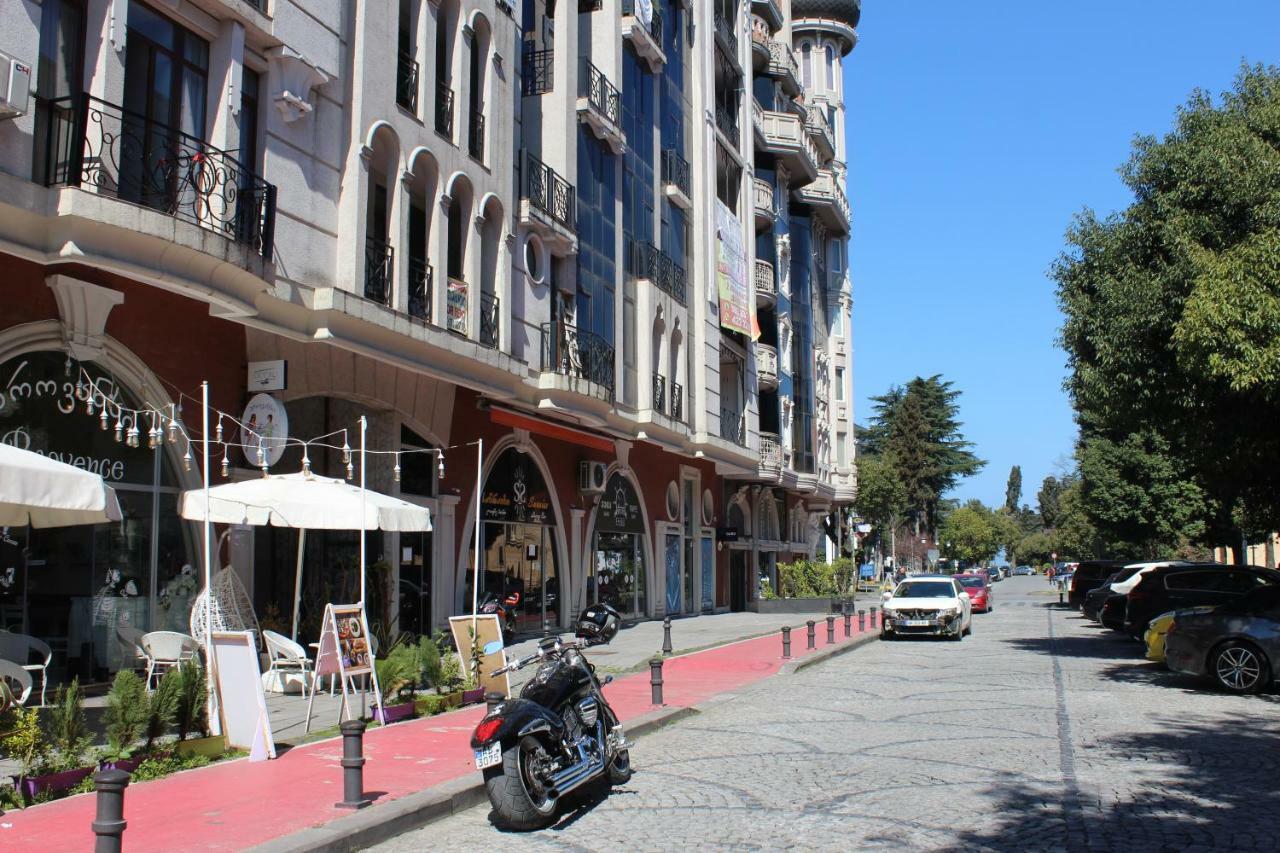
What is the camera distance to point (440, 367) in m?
18.1

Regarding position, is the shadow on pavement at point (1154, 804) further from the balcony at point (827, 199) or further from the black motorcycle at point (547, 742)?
the balcony at point (827, 199)

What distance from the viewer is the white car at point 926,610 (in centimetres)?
2517

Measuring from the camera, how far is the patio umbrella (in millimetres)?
11258

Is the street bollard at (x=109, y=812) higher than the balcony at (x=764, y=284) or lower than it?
lower

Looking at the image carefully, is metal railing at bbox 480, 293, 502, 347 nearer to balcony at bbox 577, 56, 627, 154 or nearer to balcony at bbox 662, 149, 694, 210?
balcony at bbox 577, 56, 627, 154


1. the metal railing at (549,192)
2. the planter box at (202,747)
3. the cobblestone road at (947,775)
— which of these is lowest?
the cobblestone road at (947,775)

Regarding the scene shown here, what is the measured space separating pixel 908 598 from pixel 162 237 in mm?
19306

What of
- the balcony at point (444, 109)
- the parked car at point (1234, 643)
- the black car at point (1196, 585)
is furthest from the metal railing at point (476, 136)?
the black car at point (1196, 585)

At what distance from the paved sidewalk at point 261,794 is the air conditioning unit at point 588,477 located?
13.7 metres

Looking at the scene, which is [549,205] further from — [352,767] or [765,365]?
[765,365]

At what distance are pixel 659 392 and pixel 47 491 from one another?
21.6 metres

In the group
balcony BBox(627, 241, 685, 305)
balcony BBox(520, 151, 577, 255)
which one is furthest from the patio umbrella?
balcony BBox(627, 241, 685, 305)

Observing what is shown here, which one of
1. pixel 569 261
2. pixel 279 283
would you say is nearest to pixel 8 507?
pixel 279 283

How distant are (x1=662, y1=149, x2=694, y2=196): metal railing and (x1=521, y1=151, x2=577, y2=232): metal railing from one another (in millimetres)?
7589
